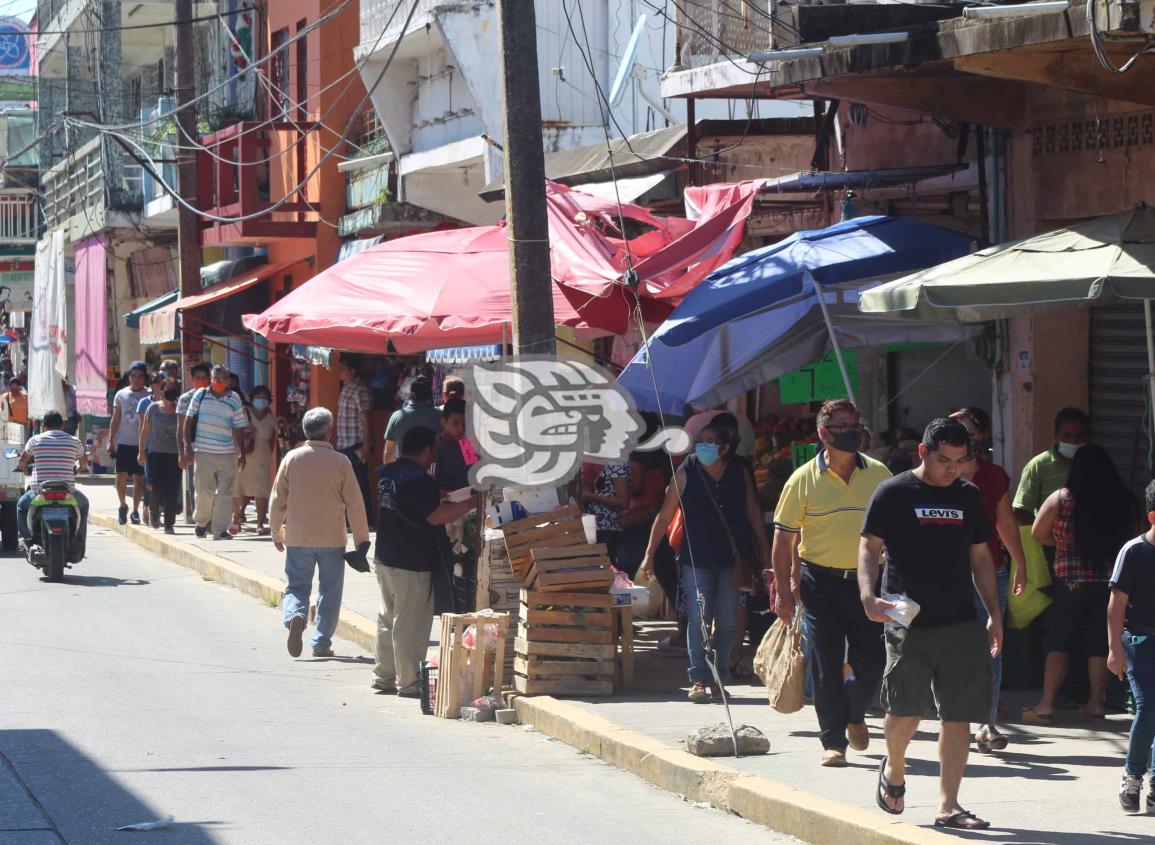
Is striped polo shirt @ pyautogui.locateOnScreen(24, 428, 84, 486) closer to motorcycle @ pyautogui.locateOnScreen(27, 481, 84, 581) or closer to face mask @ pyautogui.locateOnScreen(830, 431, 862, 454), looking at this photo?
motorcycle @ pyautogui.locateOnScreen(27, 481, 84, 581)

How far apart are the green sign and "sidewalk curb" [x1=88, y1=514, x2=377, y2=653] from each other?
382 cm

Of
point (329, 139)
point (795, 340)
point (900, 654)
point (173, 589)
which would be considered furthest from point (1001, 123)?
point (329, 139)

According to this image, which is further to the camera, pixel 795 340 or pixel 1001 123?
pixel 1001 123

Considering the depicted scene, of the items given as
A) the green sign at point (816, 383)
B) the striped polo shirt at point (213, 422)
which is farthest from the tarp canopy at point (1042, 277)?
the striped polo shirt at point (213, 422)

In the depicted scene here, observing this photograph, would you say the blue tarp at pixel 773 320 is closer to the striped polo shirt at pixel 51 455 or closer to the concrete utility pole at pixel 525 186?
the concrete utility pole at pixel 525 186

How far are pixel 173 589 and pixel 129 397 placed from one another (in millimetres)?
5559

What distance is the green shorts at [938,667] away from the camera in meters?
7.07

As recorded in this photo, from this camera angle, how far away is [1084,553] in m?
9.51

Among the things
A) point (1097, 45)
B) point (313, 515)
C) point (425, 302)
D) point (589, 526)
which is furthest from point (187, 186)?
point (1097, 45)

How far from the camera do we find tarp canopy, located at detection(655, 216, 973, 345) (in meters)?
10.7

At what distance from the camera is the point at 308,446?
1238 cm

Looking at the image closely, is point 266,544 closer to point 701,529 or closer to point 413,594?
point 413,594

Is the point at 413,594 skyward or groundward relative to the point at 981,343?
groundward

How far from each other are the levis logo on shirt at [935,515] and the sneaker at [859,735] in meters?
1.79
